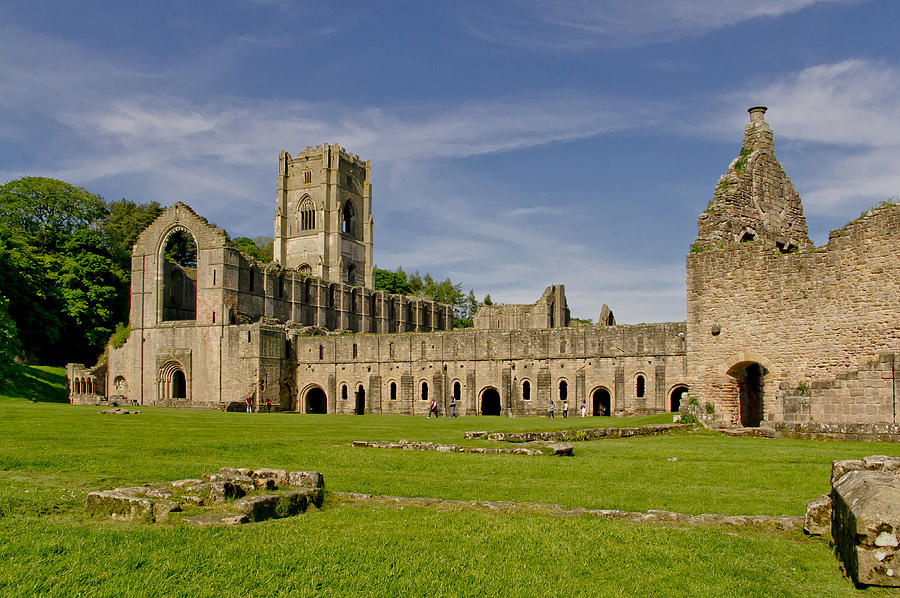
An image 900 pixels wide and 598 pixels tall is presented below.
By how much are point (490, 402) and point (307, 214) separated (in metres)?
49.7

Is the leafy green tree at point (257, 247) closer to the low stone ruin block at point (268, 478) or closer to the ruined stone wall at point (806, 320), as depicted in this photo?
the ruined stone wall at point (806, 320)

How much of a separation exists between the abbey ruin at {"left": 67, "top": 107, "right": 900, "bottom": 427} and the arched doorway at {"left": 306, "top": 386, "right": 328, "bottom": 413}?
16 cm

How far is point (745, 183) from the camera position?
22.8 m

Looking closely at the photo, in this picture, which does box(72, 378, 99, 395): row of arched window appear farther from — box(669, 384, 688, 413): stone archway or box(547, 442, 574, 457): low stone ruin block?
box(547, 442, 574, 457): low stone ruin block

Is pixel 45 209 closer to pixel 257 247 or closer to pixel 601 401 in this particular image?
pixel 257 247

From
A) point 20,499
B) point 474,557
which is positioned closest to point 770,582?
point 474,557

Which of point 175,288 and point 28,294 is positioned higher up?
point 175,288

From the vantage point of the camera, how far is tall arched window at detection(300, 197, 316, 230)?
9231cm

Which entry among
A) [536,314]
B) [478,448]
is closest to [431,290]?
[536,314]

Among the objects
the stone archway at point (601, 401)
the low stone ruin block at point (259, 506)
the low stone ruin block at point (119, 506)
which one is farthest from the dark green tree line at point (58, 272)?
the low stone ruin block at point (259, 506)

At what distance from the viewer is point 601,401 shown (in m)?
45.8

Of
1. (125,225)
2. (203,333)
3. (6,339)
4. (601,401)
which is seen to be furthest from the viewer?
(125,225)

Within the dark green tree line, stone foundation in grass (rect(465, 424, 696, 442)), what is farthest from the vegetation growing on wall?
stone foundation in grass (rect(465, 424, 696, 442))

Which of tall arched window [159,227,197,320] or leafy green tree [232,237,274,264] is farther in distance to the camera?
leafy green tree [232,237,274,264]
